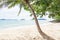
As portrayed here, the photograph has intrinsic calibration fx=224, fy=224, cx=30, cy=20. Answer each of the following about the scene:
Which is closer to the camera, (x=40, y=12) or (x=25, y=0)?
(x=25, y=0)

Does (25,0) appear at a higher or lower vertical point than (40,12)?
higher

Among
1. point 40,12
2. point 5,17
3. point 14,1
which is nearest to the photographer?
point 14,1

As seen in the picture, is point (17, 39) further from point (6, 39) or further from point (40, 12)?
point (40, 12)

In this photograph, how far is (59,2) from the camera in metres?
11.1

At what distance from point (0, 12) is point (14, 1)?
166 ft

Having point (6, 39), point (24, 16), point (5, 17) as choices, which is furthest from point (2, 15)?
point (6, 39)

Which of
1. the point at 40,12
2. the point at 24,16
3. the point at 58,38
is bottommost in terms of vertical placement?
the point at 24,16

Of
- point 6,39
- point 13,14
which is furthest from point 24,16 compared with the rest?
point 6,39

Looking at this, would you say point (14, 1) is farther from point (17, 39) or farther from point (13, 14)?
point (13, 14)

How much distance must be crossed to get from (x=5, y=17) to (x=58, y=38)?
49.7m

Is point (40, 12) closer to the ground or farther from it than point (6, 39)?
farther from it

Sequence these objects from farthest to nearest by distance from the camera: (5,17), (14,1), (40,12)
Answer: (5,17)
(40,12)
(14,1)

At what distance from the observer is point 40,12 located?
13.8 m

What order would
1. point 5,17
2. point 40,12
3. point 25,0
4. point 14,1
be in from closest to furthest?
1. point 25,0
2. point 14,1
3. point 40,12
4. point 5,17
